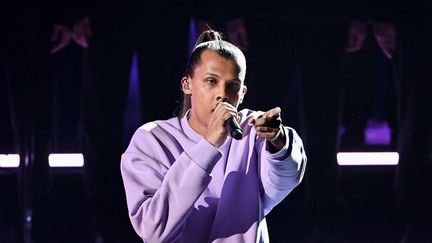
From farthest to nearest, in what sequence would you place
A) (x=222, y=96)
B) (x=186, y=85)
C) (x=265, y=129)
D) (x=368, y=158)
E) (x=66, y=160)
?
1. (x=368, y=158)
2. (x=66, y=160)
3. (x=186, y=85)
4. (x=222, y=96)
5. (x=265, y=129)

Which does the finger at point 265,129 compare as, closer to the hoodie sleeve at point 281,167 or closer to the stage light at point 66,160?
the hoodie sleeve at point 281,167

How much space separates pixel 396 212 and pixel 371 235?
159 mm

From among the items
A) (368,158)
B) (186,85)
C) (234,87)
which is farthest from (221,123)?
(368,158)

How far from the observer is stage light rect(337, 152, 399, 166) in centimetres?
268

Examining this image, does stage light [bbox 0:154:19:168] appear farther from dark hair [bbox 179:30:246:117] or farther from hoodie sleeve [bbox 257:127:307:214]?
hoodie sleeve [bbox 257:127:307:214]

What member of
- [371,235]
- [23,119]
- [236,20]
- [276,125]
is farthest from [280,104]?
[276,125]

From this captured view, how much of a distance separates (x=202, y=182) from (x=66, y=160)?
63.6 inches

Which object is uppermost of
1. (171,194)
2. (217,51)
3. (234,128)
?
(217,51)

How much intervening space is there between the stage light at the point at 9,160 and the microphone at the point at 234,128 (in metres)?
1.72

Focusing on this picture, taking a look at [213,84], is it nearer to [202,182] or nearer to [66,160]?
[202,182]

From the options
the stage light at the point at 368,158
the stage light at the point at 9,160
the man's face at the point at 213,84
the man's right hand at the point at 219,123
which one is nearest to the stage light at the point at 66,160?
the stage light at the point at 9,160

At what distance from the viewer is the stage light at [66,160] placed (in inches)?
96.9

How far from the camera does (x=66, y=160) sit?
8.09 ft

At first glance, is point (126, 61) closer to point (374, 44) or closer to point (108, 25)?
point (108, 25)
